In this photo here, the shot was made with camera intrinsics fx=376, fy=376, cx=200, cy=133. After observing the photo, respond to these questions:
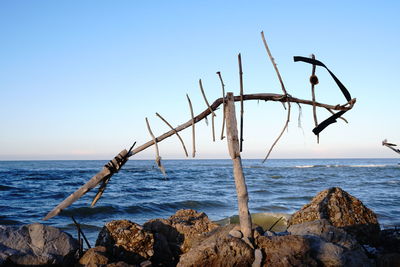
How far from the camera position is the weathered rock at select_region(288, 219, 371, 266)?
460cm

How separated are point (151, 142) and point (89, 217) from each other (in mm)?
9604

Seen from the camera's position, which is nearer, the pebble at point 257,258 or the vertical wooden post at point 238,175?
the pebble at point 257,258

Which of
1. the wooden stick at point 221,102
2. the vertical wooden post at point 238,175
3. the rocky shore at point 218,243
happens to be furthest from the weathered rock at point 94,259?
the vertical wooden post at point 238,175

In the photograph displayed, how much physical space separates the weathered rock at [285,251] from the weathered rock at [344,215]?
3.15 meters

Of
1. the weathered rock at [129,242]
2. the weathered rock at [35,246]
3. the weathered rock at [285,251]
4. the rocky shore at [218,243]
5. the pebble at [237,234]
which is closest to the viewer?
the weathered rock at [285,251]

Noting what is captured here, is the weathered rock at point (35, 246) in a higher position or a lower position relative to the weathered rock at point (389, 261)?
higher

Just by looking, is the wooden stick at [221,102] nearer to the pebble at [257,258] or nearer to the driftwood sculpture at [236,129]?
the driftwood sculpture at [236,129]

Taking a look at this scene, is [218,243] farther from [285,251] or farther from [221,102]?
[221,102]

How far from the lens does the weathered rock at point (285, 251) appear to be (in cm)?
416

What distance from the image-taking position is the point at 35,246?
520 cm

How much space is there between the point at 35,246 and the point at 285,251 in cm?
338

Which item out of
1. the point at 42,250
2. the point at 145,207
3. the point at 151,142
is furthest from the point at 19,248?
the point at 145,207

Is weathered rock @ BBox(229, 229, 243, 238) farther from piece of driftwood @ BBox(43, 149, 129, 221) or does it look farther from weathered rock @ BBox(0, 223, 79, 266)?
weathered rock @ BBox(0, 223, 79, 266)

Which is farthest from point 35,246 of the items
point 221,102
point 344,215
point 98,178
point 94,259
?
point 344,215
